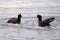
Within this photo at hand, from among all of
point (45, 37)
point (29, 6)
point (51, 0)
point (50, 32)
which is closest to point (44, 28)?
point (50, 32)

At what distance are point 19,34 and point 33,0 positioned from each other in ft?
52.9

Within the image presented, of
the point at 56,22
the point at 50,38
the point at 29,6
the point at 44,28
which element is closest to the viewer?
the point at 50,38

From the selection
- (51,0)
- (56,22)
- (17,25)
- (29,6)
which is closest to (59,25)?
(56,22)

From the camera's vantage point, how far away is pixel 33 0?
2889 cm

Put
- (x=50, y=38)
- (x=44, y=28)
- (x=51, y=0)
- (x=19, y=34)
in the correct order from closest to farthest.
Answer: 1. (x=50, y=38)
2. (x=19, y=34)
3. (x=44, y=28)
4. (x=51, y=0)

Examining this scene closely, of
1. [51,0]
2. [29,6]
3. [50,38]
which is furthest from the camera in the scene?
[51,0]

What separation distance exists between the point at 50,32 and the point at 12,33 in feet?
5.76

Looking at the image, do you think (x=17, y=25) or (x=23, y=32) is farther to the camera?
(x=17, y=25)

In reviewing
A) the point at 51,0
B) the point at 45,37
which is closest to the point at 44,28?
the point at 45,37

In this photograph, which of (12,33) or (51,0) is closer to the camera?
(12,33)

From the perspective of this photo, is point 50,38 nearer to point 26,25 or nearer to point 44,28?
point 44,28

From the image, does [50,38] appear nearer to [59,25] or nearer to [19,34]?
[19,34]

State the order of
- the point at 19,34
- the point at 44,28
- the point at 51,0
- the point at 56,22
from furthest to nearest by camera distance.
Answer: the point at 51,0
the point at 56,22
the point at 44,28
the point at 19,34

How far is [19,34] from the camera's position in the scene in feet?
42.6
